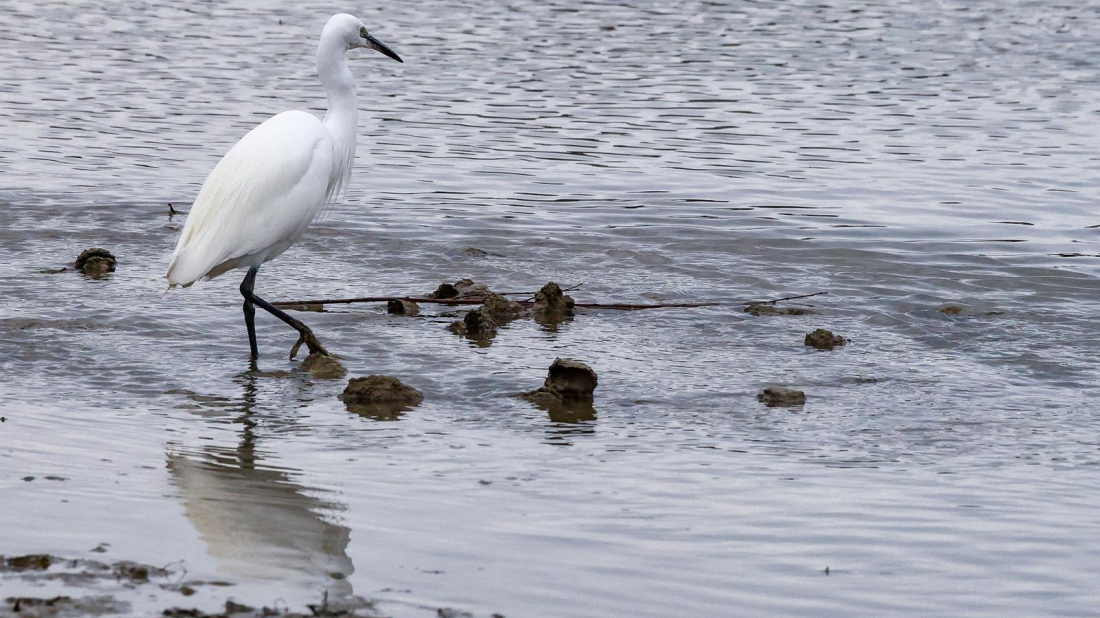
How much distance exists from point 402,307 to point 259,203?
1274 mm

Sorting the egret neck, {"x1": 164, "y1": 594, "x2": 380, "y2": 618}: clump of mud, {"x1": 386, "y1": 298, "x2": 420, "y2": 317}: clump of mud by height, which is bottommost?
{"x1": 386, "y1": 298, "x2": 420, "y2": 317}: clump of mud

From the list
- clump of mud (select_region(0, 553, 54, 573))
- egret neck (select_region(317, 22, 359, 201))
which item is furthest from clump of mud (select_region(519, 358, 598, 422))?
clump of mud (select_region(0, 553, 54, 573))

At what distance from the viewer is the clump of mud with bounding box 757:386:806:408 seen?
6.62 meters

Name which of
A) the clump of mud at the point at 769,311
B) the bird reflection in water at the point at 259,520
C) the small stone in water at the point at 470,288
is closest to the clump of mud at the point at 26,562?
the bird reflection in water at the point at 259,520

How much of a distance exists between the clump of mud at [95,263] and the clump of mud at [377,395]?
118 inches

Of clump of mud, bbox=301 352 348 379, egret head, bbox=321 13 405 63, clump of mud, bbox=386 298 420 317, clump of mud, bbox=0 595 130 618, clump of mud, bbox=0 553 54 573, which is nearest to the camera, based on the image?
clump of mud, bbox=0 595 130 618

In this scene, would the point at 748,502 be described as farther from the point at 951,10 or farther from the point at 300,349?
the point at 951,10

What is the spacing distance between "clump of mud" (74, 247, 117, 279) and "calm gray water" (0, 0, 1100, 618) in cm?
13

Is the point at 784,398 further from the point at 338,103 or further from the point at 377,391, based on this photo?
the point at 338,103

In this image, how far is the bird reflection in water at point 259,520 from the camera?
14.5 feet

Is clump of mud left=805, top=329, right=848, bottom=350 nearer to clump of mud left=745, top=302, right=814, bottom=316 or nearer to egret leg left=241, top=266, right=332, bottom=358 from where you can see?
clump of mud left=745, top=302, right=814, bottom=316

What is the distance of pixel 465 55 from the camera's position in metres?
17.9

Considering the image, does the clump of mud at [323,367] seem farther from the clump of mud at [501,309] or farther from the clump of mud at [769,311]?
the clump of mud at [769,311]

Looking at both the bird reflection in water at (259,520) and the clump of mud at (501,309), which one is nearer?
the bird reflection in water at (259,520)
